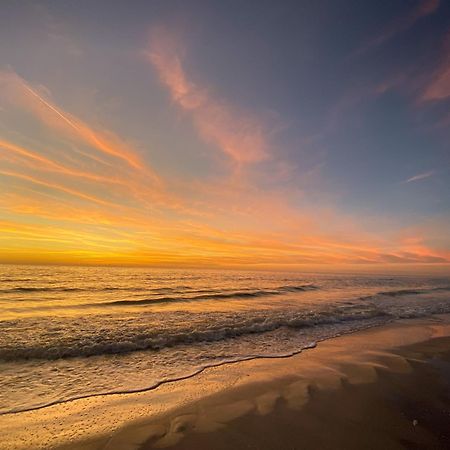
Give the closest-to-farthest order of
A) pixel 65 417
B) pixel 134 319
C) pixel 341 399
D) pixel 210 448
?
pixel 210 448
pixel 65 417
pixel 341 399
pixel 134 319

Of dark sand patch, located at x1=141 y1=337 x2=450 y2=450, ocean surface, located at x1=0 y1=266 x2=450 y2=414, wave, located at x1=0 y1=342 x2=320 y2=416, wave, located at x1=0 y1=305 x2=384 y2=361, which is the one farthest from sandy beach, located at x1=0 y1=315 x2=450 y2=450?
wave, located at x1=0 y1=305 x2=384 y2=361

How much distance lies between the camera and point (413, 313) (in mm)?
19625

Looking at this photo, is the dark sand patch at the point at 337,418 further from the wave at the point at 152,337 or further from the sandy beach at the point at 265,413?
the wave at the point at 152,337

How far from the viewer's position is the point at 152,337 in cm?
1127

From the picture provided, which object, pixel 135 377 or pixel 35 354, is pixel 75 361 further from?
pixel 135 377

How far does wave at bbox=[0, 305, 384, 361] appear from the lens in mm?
9308

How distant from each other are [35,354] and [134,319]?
6.06 metres

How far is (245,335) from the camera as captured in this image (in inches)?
486

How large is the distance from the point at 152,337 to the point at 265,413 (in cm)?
709

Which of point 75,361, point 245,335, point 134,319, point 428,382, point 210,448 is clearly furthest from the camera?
point 134,319

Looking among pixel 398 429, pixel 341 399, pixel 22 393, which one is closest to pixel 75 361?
pixel 22 393

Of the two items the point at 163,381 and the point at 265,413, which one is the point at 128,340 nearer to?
the point at 163,381

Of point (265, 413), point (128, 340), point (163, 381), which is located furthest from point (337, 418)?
point (128, 340)

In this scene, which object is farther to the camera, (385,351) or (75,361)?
(385,351)
